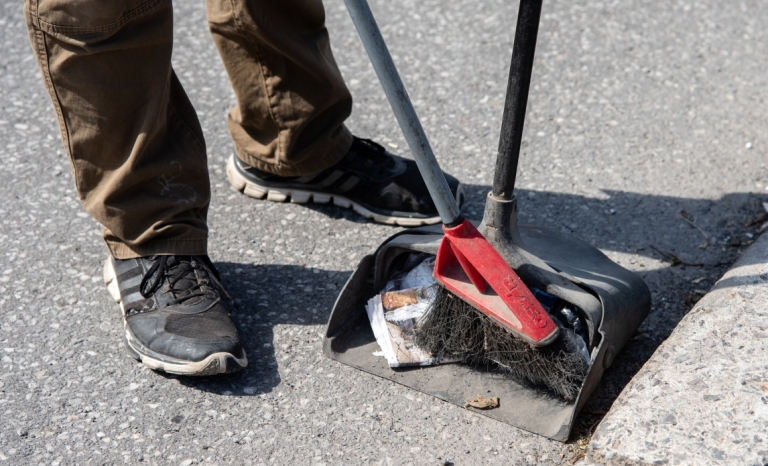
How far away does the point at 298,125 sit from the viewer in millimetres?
2533

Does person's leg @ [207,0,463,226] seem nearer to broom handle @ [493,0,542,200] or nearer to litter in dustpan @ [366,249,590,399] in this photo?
litter in dustpan @ [366,249,590,399]

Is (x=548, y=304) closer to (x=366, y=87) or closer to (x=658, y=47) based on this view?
(x=366, y=87)

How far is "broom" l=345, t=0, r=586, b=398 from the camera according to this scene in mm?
1755

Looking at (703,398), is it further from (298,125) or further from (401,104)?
(298,125)

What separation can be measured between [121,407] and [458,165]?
5.17 feet

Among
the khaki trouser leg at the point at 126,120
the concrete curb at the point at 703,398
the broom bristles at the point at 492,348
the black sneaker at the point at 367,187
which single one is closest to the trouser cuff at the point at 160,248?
the khaki trouser leg at the point at 126,120

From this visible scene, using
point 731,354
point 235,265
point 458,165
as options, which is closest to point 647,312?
point 731,354

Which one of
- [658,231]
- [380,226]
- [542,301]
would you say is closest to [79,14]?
[380,226]

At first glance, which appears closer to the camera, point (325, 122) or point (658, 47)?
point (325, 122)

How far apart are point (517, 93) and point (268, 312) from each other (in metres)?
1.03

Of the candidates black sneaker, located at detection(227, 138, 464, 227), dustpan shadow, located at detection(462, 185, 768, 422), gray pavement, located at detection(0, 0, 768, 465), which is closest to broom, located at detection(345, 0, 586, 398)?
gray pavement, located at detection(0, 0, 768, 465)

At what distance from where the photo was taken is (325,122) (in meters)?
2.62

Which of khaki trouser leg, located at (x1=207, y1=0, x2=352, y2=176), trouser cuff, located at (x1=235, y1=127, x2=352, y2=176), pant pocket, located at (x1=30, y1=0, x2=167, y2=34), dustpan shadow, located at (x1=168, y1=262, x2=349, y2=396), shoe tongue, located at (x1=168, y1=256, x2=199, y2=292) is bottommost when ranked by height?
dustpan shadow, located at (x1=168, y1=262, x2=349, y2=396)

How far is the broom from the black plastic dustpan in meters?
0.01
